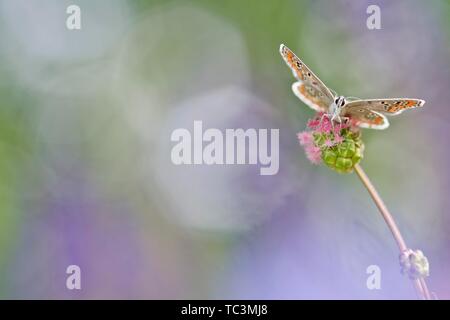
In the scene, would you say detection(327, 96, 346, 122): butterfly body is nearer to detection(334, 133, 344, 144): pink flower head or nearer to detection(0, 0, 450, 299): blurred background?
detection(334, 133, 344, 144): pink flower head

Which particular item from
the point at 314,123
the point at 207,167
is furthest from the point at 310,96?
the point at 207,167

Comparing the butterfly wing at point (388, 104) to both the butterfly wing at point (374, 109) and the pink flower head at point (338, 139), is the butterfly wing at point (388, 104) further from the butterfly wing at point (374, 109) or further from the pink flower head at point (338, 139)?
the pink flower head at point (338, 139)

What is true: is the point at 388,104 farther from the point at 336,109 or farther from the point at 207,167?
the point at 207,167

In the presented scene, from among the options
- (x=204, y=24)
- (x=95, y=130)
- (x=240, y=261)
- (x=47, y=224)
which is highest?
(x=204, y=24)

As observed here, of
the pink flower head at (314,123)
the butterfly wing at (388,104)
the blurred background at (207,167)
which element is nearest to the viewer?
the butterfly wing at (388,104)

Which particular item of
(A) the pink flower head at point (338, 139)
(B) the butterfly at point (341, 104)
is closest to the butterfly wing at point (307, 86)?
(B) the butterfly at point (341, 104)

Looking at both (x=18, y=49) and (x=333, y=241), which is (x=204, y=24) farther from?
(x=333, y=241)
